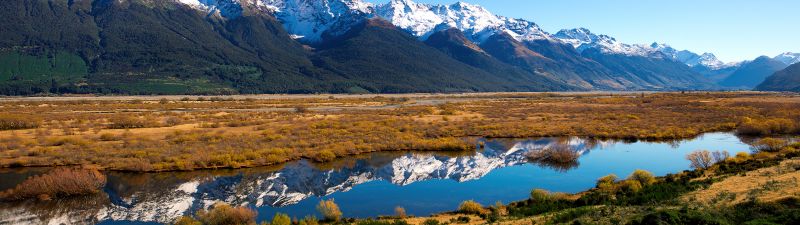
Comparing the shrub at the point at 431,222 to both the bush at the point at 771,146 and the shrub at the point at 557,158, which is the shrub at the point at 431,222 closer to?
the shrub at the point at 557,158

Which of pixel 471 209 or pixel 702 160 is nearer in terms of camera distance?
pixel 471 209

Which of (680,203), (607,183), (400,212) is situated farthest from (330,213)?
(607,183)

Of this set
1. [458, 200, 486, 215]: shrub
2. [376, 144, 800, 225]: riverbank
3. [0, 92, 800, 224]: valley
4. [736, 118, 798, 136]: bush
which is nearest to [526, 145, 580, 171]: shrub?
[0, 92, 800, 224]: valley

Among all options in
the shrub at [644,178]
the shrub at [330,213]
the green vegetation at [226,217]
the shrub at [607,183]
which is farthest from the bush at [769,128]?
the green vegetation at [226,217]

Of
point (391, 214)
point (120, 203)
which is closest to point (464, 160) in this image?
point (391, 214)

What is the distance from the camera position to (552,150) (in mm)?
44156

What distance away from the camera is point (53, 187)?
28391mm

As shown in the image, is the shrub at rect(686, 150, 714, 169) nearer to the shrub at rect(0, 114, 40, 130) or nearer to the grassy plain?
the grassy plain

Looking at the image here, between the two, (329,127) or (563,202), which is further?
(329,127)

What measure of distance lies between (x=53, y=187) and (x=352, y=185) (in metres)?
17.4

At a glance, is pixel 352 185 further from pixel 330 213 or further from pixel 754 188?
pixel 754 188

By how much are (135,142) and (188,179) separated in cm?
1667

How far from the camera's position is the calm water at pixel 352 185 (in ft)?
88.5

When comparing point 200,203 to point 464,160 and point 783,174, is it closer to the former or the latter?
point 464,160
